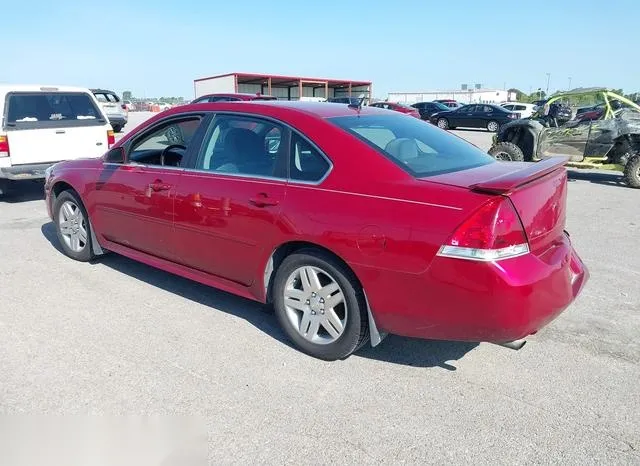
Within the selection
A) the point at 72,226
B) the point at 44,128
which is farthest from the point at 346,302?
the point at 44,128

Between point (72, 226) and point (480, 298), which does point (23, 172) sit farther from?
point (480, 298)

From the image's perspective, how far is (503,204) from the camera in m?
2.77

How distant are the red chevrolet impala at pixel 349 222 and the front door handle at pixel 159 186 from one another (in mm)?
13

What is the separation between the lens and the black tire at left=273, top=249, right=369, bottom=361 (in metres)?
3.22

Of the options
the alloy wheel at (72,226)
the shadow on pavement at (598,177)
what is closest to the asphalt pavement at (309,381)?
the alloy wheel at (72,226)

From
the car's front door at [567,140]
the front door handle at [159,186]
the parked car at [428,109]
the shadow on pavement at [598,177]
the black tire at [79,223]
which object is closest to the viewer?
the front door handle at [159,186]

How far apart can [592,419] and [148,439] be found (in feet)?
7.45

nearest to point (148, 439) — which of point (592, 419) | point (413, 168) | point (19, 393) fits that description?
point (19, 393)

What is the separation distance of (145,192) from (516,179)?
9.48 feet

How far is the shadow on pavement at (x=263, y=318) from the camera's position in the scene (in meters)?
3.51

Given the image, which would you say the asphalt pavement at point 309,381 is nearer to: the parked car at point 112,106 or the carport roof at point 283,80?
the parked car at point 112,106

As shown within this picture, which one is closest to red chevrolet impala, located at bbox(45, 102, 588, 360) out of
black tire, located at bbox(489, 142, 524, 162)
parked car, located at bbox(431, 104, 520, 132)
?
black tire, located at bbox(489, 142, 524, 162)

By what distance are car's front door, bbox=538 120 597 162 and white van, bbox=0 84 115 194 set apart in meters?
8.47

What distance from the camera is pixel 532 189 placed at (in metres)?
2.99
